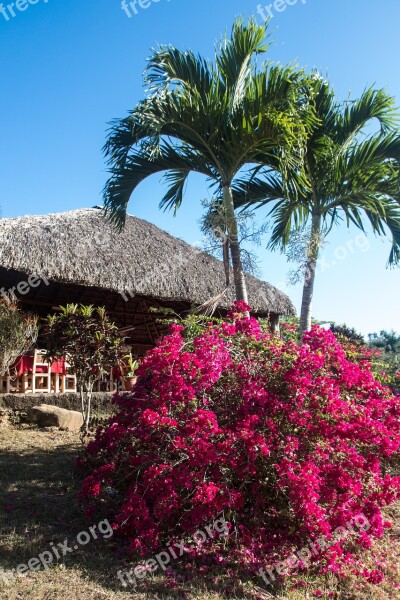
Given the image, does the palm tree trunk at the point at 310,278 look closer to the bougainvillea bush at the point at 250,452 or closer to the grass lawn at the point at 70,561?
the bougainvillea bush at the point at 250,452

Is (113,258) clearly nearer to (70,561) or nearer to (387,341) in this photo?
(70,561)

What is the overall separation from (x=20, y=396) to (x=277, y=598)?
581cm

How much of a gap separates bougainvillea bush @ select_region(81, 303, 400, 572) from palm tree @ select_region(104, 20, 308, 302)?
2.32 metres

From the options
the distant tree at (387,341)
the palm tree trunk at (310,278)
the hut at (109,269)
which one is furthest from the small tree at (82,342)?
the distant tree at (387,341)

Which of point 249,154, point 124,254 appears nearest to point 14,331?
point 124,254

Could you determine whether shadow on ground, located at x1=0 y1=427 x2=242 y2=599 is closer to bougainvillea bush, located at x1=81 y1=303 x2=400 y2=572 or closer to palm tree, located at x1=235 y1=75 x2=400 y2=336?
bougainvillea bush, located at x1=81 y1=303 x2=400 y2=572

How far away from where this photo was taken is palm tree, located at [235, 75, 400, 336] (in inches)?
258

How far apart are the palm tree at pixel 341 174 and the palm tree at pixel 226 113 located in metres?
0.75

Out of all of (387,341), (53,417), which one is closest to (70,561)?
(53,417)

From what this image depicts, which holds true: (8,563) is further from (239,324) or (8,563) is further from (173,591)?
(239,324)

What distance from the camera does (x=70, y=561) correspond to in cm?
328

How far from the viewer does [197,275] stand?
36.4 ft

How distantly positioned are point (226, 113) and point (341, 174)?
1764mm

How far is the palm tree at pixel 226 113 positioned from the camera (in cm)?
569
